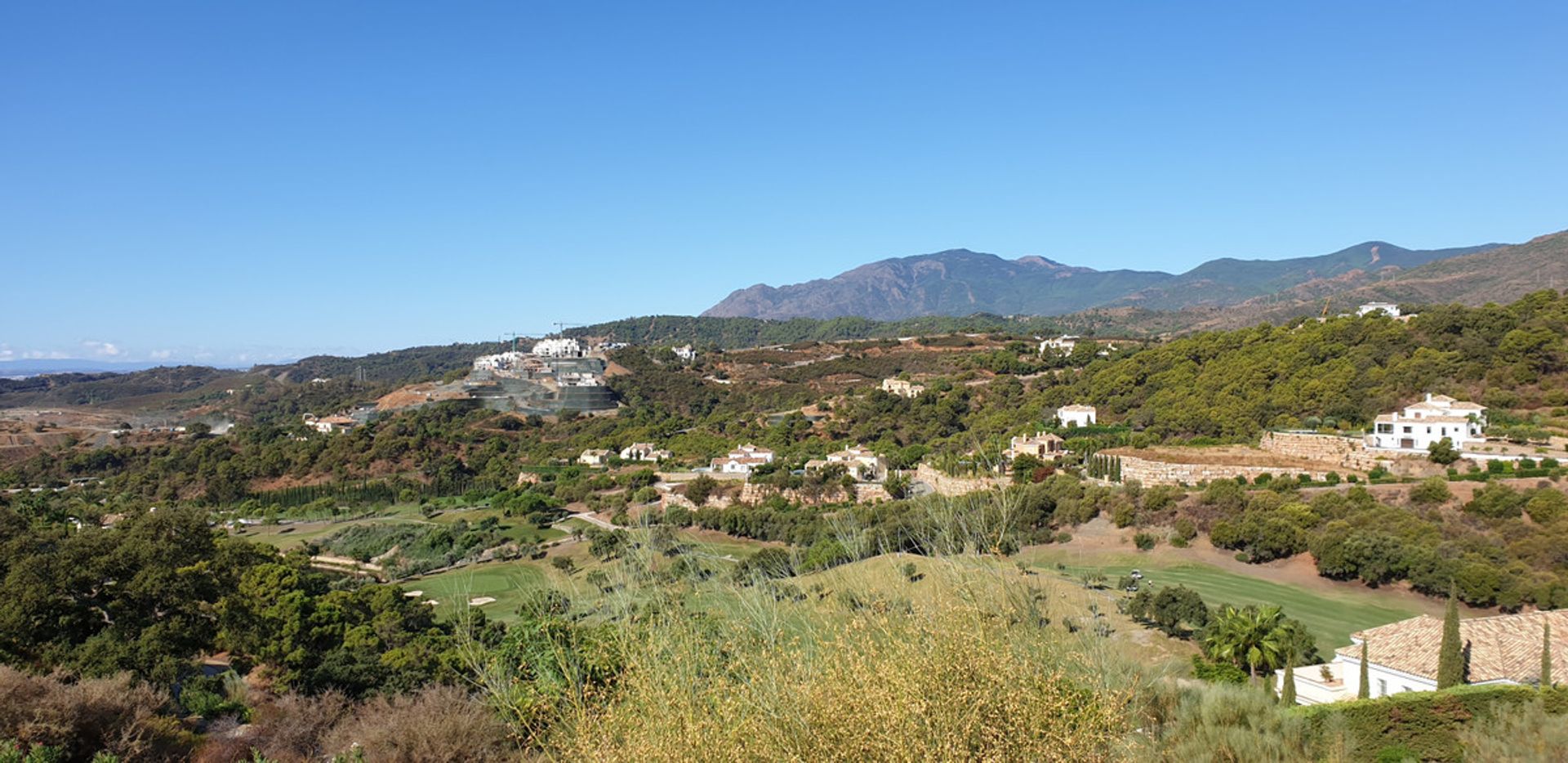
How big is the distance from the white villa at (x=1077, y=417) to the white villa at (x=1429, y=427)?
35.1 ft

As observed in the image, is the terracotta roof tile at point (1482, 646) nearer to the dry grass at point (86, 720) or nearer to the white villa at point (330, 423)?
the dry grass at point (86, 720)

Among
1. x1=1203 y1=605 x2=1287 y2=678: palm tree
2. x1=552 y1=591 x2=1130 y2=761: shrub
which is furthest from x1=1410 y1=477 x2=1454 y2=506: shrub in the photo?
x1=552 y1=591 x2=1130 y2=761: shrub

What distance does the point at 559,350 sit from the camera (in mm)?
79875

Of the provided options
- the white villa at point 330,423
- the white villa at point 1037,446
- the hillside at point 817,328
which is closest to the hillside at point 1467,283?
the hillside at point 817,328

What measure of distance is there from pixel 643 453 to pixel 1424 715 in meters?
34.9

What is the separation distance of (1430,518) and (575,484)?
27.4 m

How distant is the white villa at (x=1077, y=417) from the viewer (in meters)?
33.7

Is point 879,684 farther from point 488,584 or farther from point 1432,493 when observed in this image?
point 488,584

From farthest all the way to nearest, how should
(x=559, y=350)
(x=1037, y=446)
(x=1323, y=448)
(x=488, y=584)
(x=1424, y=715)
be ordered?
(x=559, y=350), (x=1037, y=446), (x=1323, y=448), (x=488, y=584), (x=1424, y=715)

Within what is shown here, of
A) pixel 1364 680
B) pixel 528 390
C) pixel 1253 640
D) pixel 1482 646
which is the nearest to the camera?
pixel 1364 680

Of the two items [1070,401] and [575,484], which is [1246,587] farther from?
[575,484]

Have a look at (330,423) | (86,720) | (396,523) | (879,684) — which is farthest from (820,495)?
(330,423)

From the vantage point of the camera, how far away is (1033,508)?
23.5 metres

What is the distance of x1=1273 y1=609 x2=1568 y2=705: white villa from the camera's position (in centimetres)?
1037
